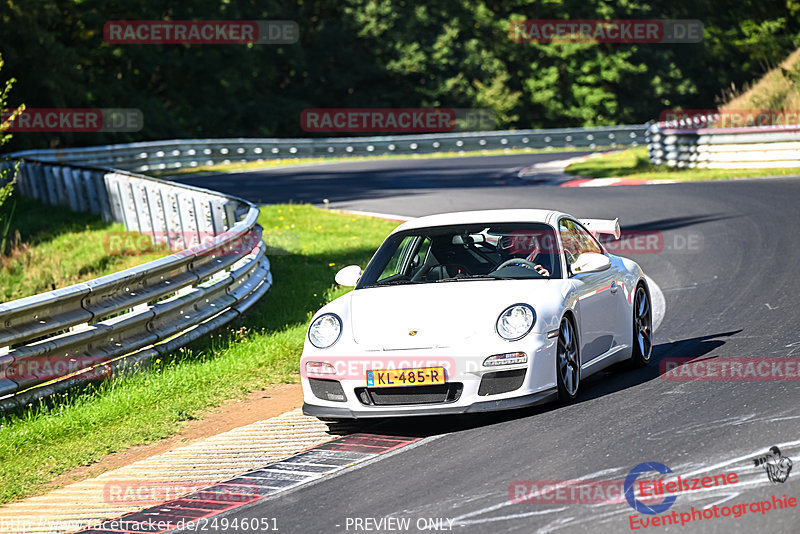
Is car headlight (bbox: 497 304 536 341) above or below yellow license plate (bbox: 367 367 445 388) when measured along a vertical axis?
above

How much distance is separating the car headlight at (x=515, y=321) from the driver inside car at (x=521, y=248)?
0.87 metres

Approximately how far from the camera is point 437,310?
7320mm

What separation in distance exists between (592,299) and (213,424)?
115 inches

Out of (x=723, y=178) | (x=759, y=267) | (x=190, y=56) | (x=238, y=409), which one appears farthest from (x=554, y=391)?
(x=190, y=56)

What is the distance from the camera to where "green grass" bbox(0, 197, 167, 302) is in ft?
56.4

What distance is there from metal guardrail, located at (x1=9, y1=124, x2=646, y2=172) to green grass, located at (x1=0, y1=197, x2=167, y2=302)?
38.0ft

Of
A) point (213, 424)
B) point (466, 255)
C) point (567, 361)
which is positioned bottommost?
point (213, 424)

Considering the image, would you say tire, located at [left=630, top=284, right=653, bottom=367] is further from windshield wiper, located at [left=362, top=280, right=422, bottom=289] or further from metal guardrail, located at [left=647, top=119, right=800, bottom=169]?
metal guardrail, located at [left=647, top=119, right=800, bottom=169]

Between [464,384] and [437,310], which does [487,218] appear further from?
[464,384]

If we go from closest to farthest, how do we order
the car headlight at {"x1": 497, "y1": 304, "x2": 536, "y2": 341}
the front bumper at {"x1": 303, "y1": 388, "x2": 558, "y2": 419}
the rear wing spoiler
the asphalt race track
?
the asphalt race track
the front bumper at {"x1": 303, "y1": 388, "x2": 558, "y2": 419}
the car headlight at {"x1": 497, "y1": 304, "x2": 536, "y2": 341}
the rear wing spoiler

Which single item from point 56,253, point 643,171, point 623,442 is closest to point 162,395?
point 623,442

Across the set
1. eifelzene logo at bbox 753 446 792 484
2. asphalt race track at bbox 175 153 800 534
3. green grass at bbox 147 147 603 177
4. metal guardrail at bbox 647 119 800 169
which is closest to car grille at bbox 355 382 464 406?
asphalt race track at bbox 175 153 800 534

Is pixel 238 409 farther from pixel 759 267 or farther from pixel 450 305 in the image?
pixel 759 267

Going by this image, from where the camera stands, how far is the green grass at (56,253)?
677 inches
